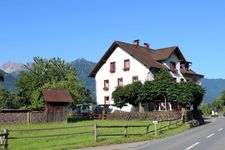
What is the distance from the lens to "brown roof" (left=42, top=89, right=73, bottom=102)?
5331 cm

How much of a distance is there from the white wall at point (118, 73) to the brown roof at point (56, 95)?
1264 centimetres

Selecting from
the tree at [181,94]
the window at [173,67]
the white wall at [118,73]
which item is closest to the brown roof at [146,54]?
the white wall at [118,73]

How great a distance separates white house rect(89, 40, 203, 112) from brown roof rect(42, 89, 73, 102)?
11.6 m

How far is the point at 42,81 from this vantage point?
8100cm

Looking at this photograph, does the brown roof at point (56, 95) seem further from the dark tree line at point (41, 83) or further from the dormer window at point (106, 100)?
the dormer window at point (106, 100)

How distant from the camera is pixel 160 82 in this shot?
57.0 meters

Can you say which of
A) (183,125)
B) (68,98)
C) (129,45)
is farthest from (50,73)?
(183,125)

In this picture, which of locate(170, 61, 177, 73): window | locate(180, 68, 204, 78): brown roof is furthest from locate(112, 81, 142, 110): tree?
locate(180, 68, 204, 78): brown roof

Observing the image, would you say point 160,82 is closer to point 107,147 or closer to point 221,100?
point 107,147

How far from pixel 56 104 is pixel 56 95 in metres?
1.28

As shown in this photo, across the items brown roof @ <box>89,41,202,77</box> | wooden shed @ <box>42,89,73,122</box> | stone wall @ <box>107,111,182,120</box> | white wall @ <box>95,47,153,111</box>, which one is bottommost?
stone wall @ <box>107,111,182,120</box>

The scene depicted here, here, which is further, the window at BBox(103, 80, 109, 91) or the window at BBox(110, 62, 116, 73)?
the window at BBox(103, 80, 109, 91)

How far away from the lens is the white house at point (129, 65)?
63.8m

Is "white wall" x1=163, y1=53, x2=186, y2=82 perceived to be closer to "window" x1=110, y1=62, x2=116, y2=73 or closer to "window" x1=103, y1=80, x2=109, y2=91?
"window" x1=110, y1=62, x2=116, y2=73
